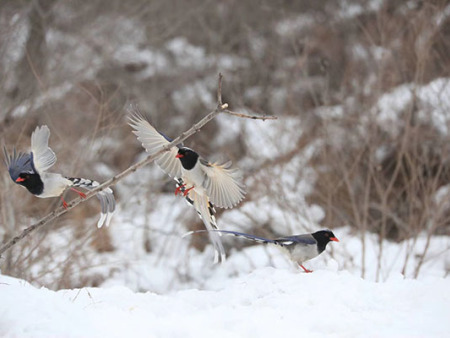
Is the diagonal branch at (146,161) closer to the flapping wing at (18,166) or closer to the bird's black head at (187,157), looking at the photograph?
the flapping wing at (18,166)

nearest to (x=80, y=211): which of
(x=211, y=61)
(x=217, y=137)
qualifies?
(x=217, y=137)

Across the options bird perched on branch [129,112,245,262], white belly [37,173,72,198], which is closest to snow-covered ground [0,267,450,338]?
bird perched on branch [129,112,245,262]

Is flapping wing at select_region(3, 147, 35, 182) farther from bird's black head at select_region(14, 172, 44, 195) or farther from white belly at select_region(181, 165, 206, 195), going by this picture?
white belly at select_region(181, 165, 206, 195)

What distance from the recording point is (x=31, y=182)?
2.96 metres

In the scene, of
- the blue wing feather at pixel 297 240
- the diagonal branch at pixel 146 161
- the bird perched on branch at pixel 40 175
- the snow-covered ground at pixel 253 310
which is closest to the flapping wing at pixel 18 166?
the bird perched on branch at pixel 40 175

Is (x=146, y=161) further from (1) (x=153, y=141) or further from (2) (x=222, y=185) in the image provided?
(2) (x=222, y=185)

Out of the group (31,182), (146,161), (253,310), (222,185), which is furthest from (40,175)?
(253,310)

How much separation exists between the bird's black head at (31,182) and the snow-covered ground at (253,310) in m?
A: 0.53

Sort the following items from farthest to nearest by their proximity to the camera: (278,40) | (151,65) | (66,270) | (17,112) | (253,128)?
(151,65)
(278,40)
(253,128)
(17,112)
(66,270)

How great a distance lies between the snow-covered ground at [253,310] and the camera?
8.90 ft

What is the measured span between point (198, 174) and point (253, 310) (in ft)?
2.85

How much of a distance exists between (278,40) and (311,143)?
165 inches

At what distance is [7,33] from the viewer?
5887mm

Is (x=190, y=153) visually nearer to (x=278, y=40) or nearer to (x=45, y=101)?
(x=45, y=101)
